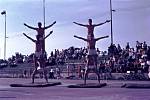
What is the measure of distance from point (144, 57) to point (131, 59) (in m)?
2.37

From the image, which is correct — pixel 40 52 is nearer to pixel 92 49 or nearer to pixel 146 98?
pixel 92 49

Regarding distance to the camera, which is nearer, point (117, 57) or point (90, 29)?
point (90, 29)

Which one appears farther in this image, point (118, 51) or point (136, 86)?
point (118, 51)

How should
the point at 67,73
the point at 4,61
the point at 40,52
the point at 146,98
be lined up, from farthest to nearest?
the point at 4,61 → the point at 67,73 → the point at 40,52 → the point at 146,98

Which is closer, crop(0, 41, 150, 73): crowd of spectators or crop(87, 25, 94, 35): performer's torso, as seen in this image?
crop(87, 25, 94, 35): performer's torso

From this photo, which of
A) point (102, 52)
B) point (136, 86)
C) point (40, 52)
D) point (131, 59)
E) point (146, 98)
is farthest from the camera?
point (102, 52)

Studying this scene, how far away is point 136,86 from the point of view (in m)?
22.2

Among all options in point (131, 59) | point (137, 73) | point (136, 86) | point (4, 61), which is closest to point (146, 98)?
point (136, 86)

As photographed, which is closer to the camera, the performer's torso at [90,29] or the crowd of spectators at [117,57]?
the performer's torso at [90,29]

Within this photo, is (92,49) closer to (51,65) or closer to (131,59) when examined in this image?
(131,59)

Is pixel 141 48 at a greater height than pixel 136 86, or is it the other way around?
pixel 141 48

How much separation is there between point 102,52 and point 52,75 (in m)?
8.22

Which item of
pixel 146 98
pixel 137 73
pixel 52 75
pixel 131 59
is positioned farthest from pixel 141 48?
pixel 146 98

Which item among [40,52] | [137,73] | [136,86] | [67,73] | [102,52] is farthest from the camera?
[102,52]
